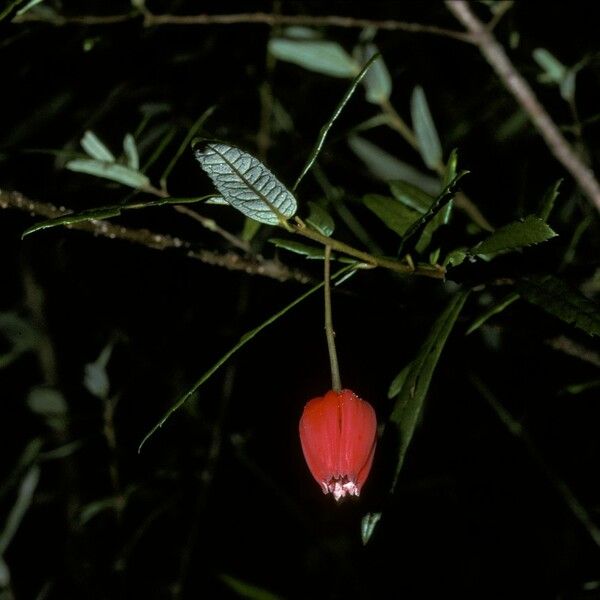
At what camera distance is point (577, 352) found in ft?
3.05

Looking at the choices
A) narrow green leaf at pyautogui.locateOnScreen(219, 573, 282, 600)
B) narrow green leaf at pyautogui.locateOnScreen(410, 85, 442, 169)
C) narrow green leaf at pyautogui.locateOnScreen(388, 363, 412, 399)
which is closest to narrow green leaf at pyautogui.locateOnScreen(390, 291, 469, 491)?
narrow green leaf at pyautogui.locateOnScreen(388, 363, 412, 399)

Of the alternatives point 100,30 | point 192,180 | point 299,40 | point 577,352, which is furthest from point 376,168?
point 577,352

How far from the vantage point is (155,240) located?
2.63 ft

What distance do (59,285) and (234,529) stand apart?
1087 mm

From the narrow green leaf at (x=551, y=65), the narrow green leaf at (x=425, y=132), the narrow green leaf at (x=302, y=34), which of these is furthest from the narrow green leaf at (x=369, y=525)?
the narrow green leaf at (x=302, y=34)

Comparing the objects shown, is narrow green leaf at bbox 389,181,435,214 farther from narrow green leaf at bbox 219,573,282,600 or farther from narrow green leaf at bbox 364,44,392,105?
narrow green leaf at bbox 219,573,282,600

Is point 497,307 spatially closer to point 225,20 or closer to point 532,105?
point 532,105

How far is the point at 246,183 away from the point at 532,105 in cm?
47

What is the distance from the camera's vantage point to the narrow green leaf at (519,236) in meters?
0.65

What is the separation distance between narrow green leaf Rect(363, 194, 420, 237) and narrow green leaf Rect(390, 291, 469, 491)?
0.12 metres

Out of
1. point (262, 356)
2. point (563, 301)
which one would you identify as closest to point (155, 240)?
point (563, 301)

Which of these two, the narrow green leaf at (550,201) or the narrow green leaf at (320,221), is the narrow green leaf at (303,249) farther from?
the narrow green leaf at (550,201)

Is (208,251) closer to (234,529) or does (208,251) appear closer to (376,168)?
(376,168)

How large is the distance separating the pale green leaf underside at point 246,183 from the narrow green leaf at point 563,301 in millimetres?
237
